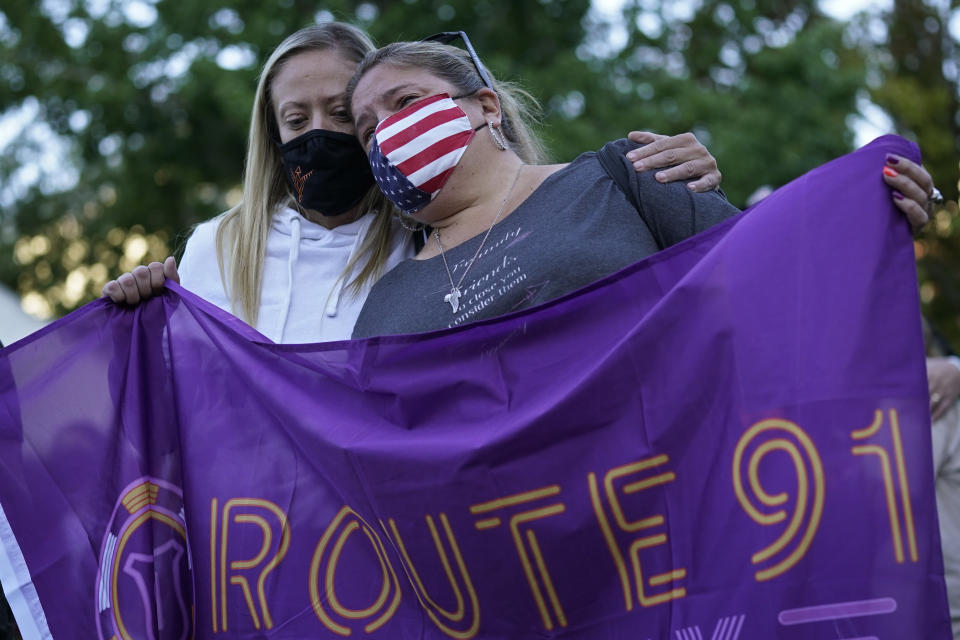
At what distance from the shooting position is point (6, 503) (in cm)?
299

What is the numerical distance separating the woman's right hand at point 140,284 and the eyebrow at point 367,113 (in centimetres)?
65

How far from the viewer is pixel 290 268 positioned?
11.0 feet

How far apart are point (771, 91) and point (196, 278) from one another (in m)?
9.92

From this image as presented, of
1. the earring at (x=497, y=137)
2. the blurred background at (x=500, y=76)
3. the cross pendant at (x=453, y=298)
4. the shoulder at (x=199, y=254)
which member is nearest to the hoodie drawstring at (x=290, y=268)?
the shoulder at (x=199, y=254)

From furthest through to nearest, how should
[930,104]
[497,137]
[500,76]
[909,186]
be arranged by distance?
[930,104] → [500,76] → [497,137] → [909,186]

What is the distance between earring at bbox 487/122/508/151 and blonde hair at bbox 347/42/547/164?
0.19 feet

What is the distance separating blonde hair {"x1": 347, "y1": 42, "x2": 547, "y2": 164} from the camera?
3.10m

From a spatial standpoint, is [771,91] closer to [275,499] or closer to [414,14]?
[414,14]

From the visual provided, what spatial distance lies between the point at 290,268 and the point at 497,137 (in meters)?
0.76

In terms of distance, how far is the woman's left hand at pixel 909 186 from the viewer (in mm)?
2375

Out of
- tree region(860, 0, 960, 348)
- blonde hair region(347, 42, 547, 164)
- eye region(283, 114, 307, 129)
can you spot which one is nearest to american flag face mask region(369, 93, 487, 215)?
blonde hair region(347, 42, 547, 164)

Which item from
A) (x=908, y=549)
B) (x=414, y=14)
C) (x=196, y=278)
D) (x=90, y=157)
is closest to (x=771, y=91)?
(x=414, y=14)

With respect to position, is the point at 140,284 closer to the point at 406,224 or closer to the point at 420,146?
the point at 406,224

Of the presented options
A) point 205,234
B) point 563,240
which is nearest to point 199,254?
point 205,234
